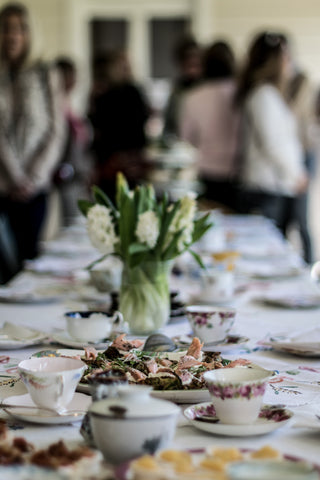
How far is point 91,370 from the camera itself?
3.43 feet

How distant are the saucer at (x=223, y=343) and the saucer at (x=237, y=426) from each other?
0.36 metres

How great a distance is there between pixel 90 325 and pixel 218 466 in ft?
2.14

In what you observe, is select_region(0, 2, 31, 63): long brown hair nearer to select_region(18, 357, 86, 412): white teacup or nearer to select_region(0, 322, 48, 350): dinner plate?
select_region(0, 322, 48, 350): dinner plate

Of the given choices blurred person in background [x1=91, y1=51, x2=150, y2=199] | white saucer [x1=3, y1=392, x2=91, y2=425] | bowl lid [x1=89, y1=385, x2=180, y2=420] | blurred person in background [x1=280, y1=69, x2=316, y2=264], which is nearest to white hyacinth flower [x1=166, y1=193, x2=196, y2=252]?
white saucer [x1=3, y1=392, x2=91, y2=425]

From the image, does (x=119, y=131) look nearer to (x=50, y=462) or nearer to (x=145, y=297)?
(x=145, y=297)

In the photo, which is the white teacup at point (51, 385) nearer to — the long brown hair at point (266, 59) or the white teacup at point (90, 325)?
the white teacup at point (90, 325)

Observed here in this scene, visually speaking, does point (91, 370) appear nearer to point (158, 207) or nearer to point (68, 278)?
point (158, 207)

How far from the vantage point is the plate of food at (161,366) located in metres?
0.98

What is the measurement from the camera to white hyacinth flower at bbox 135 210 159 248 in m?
1.41

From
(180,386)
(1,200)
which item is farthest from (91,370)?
(1,200)

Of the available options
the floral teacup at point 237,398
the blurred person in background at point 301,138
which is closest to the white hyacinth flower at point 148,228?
the floral teacup at point 237,398

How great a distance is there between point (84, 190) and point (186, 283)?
471cm

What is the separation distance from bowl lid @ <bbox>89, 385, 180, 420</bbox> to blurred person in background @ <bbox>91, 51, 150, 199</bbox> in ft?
12.9

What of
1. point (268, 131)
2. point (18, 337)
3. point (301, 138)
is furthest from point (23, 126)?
point (18, 337)
